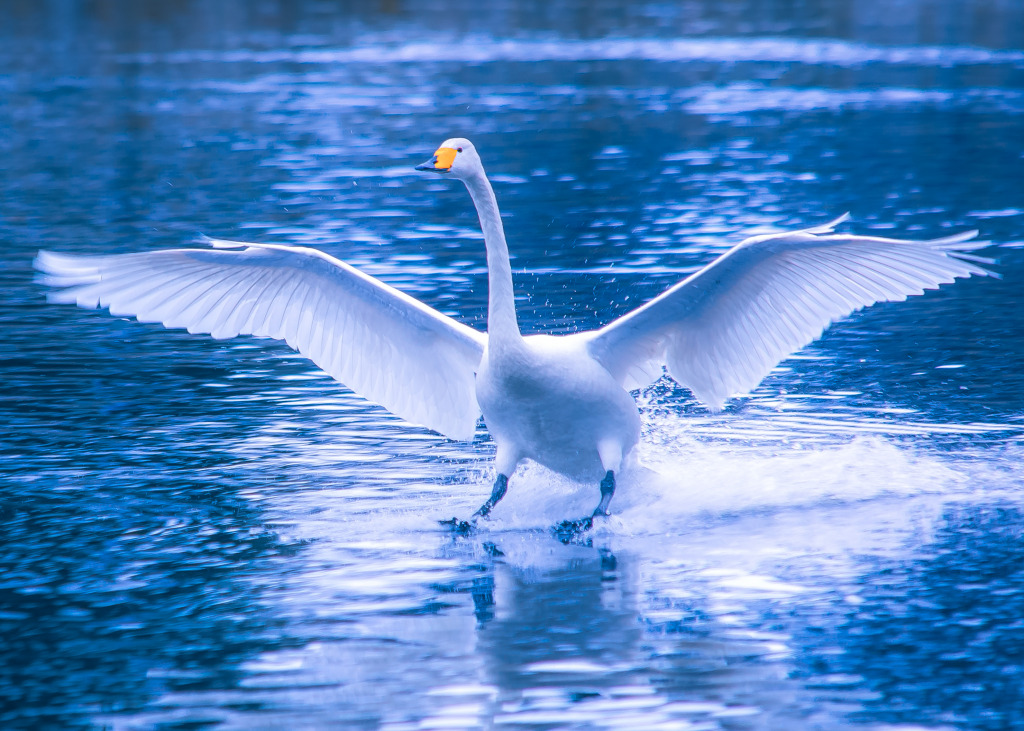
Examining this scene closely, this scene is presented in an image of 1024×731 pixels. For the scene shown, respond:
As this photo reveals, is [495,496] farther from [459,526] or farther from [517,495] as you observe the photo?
[517,495]

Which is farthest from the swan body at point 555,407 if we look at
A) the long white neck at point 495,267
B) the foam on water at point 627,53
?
the foam on water at point 627,53

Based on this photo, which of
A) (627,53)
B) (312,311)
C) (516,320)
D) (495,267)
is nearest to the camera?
(495,267)

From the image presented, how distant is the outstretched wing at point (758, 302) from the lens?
9023 millimetres

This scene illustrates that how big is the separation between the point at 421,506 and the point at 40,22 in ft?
166

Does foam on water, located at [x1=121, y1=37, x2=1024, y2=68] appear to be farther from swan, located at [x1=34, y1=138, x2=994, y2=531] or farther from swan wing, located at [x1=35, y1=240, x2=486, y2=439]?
swan wing, located at [x1=35, y1=240, x2=486, y2=439]

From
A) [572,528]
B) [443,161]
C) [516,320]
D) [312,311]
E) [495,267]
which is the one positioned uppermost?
[443,161]

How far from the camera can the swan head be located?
873 cm

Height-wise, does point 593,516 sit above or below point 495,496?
below

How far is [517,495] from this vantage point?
33.5 ft

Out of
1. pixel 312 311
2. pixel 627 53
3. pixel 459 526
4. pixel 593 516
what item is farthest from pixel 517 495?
pixel 627 53

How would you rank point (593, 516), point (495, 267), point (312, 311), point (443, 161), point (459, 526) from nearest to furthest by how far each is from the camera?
point (443, 161) < point (495, 267) < point (593, 516) < point (459, 526) < point (312, 311)

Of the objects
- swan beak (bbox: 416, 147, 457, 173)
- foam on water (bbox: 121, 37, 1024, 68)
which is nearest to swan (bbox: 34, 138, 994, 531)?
swan beak (bbox: 416, 147, 457, 173)

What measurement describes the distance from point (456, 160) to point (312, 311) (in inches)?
68.0

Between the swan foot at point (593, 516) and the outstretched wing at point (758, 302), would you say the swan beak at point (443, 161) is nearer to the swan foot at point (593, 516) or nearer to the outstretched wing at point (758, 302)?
the outstretched wing at point (758, 302)
